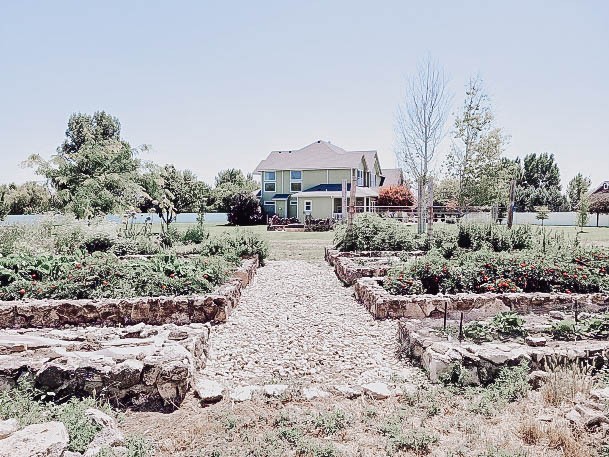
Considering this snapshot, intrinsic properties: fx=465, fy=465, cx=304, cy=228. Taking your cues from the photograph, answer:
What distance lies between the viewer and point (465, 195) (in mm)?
27062

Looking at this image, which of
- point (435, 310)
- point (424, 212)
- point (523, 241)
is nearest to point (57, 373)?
point (435, 310)

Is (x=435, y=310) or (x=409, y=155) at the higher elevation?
(x=409, y=155)

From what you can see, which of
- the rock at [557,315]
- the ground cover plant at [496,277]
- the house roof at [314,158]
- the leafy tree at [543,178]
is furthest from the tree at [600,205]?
the rock at [557,315]

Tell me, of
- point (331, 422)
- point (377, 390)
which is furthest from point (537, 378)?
point (331, 422)

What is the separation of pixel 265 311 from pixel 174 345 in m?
2.96

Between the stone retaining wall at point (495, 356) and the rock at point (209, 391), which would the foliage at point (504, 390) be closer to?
the stone retaining wall at point (495, 356)

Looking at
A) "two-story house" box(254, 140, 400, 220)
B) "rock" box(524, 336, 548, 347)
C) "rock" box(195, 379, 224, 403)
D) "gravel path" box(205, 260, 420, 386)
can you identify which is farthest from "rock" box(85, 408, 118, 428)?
"two-story house" box(254, 140, 400, 220)

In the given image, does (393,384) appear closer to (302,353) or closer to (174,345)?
(302,353)

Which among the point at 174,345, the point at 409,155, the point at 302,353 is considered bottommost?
the point at 302,353

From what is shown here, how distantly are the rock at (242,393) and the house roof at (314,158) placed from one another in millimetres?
32515

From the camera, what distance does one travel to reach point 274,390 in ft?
12.7

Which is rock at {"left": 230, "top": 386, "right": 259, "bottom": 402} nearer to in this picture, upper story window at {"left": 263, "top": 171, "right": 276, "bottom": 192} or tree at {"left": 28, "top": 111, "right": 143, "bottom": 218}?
tree at {"left": 28, "top": 111, "right": 143, "bottom": 218}

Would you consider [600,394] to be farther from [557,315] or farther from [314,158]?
[314,158]

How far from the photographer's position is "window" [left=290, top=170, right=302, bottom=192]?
37.1 meters
